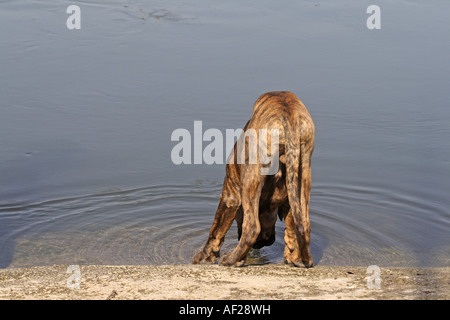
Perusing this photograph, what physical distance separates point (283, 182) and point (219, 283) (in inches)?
44.3

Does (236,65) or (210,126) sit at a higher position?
(236,65)

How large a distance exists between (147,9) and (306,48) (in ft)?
13.4

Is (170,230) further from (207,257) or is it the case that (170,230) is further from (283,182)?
(283,182)

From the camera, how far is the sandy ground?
16.9 feet

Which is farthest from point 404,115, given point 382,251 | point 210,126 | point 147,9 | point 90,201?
point 147,9

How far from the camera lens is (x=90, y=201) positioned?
28.7 feet

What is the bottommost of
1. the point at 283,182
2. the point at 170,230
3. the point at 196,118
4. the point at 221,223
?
the point at 170,230

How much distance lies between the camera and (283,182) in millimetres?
6164

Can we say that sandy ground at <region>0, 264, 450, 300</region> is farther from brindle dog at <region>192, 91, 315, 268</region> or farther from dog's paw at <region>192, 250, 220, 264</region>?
dog's paw at <region>192, 250, 220, 264</region>

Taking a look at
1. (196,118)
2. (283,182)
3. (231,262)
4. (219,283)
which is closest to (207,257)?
(231,262)

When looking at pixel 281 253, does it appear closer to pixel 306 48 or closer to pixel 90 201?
pixel 90 201

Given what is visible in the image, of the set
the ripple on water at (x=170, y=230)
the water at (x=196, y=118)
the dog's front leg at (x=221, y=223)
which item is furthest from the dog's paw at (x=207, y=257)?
the water at (x=196, y=118)

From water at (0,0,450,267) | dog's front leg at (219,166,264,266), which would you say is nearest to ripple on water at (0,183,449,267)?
water at (0,0,450,267)
